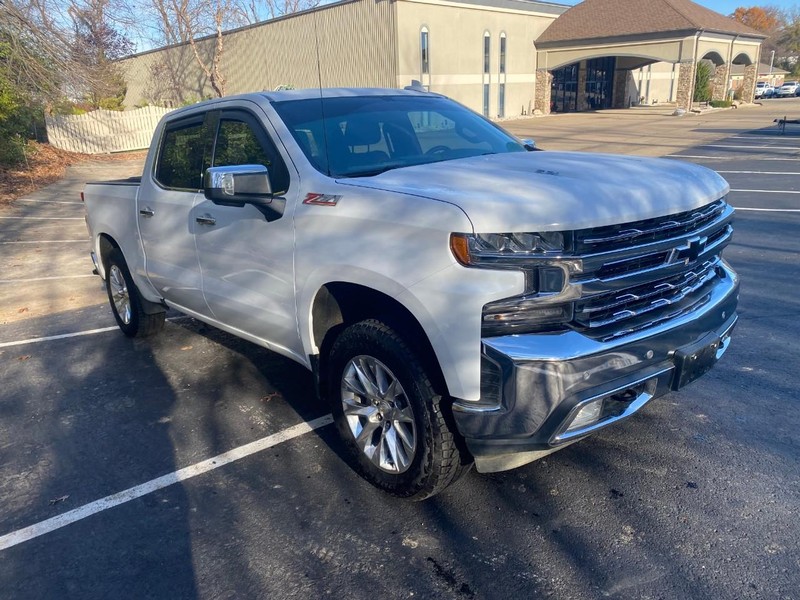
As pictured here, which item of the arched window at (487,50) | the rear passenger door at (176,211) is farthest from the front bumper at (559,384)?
the arched window at (487,50)

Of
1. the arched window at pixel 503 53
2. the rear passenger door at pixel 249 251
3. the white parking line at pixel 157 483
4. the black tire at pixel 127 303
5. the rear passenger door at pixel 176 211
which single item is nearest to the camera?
the white parking line at pixel 157 483

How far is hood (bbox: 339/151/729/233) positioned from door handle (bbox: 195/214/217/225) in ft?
4.03

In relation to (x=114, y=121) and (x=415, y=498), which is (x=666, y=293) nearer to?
(x=415, y=498)

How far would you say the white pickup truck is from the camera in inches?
108

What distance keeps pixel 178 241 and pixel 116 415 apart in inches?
50.1

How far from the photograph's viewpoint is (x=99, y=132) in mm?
27438

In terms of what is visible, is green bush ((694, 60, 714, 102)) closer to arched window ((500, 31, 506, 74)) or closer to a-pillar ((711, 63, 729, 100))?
a-pillar ((711, 63, 729, 100))

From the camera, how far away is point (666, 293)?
3.18 m

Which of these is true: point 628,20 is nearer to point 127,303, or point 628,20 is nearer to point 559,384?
point 127,303

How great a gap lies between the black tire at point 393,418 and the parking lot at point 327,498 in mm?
181

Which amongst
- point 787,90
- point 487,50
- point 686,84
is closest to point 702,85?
point 686,84

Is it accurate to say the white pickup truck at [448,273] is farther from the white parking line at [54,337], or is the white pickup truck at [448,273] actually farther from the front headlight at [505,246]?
the white parking line at [54,337]

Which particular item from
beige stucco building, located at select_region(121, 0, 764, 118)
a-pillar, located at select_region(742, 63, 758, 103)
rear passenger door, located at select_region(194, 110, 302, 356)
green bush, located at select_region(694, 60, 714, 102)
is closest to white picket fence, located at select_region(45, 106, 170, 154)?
beige stucco building, located at select_region(121, 0, 764, 118)

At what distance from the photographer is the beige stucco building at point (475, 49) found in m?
33.8
